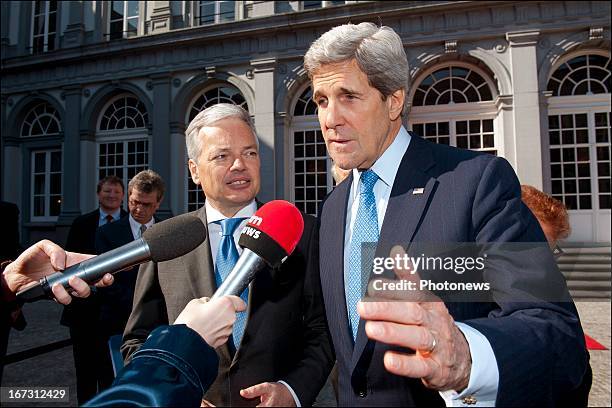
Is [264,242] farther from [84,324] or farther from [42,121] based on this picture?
[42,121]

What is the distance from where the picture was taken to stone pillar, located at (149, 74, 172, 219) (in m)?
12.6

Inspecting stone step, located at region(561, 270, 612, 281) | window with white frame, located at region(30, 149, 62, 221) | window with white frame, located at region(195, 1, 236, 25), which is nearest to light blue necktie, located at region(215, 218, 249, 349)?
stone step, located at region(561, 270, 612, 281)

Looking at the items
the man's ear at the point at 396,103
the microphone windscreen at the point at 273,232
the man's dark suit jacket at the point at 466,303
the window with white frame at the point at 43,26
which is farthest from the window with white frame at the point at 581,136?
the window with white frame at the point at 43,26

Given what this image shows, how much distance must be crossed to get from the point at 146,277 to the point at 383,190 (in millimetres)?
1033

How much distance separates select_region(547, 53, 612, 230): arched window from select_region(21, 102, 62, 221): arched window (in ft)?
53.2

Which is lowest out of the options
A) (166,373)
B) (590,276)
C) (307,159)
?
(590,276)

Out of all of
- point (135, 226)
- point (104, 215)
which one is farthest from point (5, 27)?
point (135, 226)

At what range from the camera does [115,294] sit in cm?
346

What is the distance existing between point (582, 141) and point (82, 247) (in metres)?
12.1

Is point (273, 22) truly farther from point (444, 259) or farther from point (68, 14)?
point (444, 259)

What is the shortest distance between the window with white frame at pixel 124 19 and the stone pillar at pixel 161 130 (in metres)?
2.39

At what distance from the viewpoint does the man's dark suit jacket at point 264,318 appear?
145 cm

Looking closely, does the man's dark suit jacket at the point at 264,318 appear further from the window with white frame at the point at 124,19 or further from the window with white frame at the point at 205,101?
the window with white frame at the point at 124,19

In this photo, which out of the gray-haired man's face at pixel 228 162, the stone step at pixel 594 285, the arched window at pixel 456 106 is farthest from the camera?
the arched window at pixel 456 106
